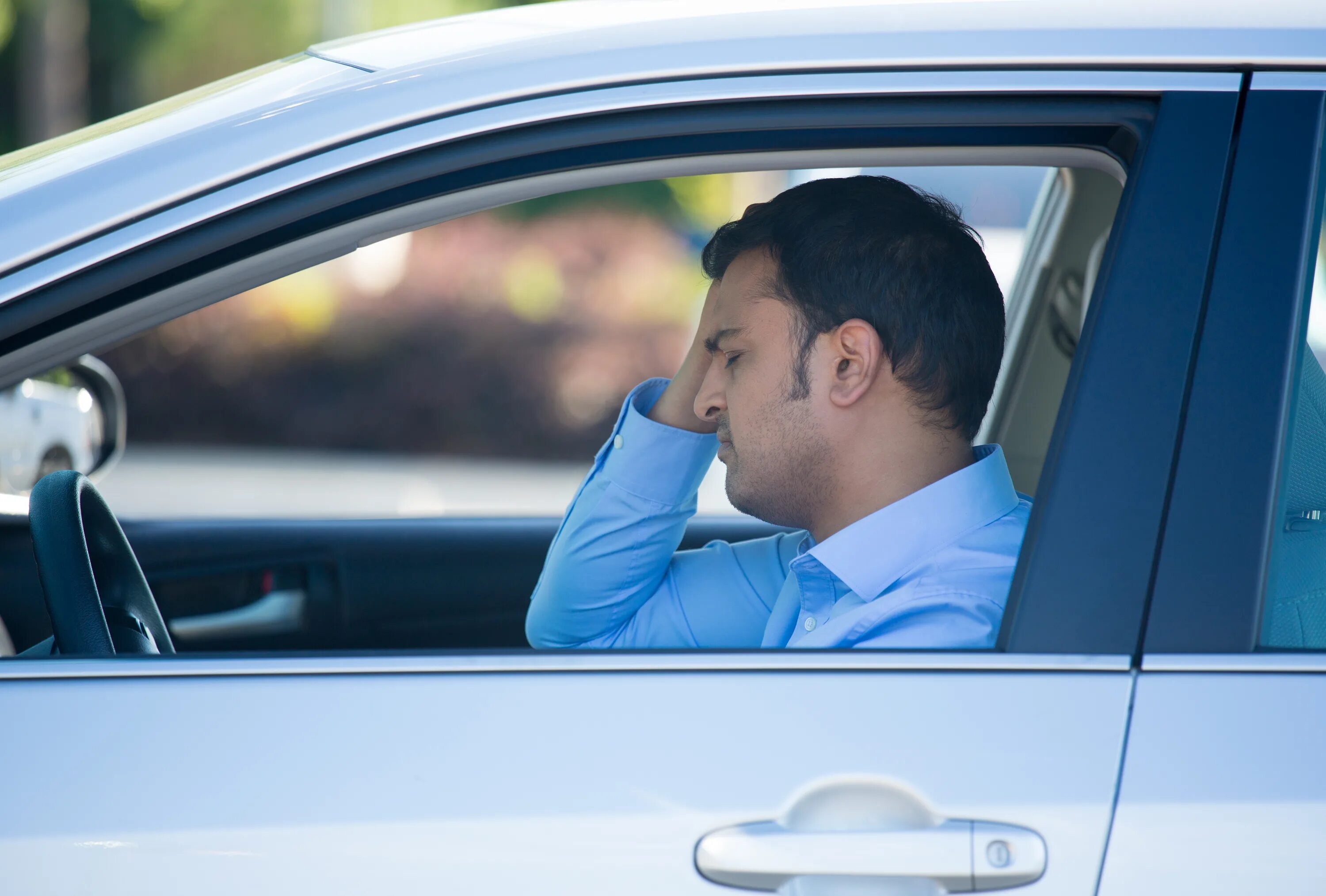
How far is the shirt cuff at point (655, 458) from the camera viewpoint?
6.31ft

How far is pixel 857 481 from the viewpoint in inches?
63.7

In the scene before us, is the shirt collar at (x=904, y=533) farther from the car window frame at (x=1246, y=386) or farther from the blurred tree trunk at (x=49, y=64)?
the blurred tree trunk at (x=49, y=64)

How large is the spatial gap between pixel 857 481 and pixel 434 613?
132 cm

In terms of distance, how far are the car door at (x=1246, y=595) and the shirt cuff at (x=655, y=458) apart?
88 cm

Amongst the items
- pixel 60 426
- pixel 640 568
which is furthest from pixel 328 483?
pixel 640 568

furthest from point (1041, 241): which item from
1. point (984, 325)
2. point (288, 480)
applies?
point (288, 480)

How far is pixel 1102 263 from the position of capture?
1242 millimetres

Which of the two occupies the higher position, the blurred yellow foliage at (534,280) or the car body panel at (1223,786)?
the blurred yellow foliage at (534,280)

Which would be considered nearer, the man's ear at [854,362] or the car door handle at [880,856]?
the car door handle at [880,856]

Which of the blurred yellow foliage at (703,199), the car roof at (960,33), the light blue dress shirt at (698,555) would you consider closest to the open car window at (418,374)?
the blurred yellow foliage at (703,199)

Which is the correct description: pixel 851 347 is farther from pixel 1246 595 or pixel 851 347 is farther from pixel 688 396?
pixel 1246 595

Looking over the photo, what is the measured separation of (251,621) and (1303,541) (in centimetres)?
198

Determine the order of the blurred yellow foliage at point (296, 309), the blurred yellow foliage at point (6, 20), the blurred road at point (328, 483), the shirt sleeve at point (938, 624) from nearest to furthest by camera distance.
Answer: the shirt sleeve at point (938, 624) → the blurred road at point (328, 483) → the blurred yellow foliage at point (296, 309) → the blurred yellow foliage at point (6, 20)

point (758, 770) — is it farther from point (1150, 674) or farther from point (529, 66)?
point (529, 66)
